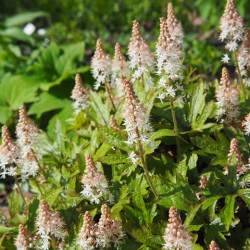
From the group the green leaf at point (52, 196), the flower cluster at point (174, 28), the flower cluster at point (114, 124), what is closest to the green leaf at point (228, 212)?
the flower cluster at point (114, 124)

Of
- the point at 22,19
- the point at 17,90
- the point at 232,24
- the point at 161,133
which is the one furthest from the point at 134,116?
the point at 22,19

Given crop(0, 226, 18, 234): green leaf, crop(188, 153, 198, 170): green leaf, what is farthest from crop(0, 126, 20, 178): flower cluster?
crop(188, 153, 198, 170): green leaf

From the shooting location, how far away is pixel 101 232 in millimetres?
3102

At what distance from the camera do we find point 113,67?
12.7ft

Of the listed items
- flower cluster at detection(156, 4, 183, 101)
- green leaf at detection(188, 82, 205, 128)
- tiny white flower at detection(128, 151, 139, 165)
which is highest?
flower cluster at detection(156, 4, 183, 101)

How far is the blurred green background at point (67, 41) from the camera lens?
583cm

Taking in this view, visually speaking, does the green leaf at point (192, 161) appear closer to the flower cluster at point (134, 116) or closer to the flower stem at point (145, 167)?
the flower stem at point (145, 167)

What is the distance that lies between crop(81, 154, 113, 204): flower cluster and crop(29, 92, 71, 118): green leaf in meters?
2.37

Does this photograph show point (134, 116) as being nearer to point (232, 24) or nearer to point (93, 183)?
point (93, 183)

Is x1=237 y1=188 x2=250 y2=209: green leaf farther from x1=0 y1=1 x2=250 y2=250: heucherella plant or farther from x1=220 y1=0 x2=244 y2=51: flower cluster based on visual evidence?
x1=220 y1=0 x2=244 y2=51: flower cluster

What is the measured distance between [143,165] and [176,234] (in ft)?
1.97

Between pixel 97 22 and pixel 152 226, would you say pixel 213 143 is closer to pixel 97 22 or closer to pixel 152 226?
pixel 152 226

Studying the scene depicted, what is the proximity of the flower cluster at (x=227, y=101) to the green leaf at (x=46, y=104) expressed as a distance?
225cm

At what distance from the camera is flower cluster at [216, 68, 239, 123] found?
141 inches
